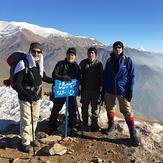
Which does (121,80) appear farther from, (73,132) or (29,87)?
(29,87)

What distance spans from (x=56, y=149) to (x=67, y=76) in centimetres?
231

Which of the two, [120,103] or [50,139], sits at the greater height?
[120,103]

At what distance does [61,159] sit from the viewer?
371 inches

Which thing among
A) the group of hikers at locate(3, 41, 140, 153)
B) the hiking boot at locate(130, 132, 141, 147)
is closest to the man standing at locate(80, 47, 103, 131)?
the group of hikers at locate(3, 41, 140, 153)

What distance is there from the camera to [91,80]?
10.9m

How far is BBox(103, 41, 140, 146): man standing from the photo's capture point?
10.1 m

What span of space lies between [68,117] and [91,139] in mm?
1326

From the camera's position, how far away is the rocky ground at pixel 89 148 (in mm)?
9438

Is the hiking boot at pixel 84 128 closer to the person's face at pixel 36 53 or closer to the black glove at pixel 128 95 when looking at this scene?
the black glove at pixel 128 95

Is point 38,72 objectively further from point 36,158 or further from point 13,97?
point 13,97

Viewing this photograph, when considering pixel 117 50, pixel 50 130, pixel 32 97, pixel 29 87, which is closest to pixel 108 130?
pixel 50 130

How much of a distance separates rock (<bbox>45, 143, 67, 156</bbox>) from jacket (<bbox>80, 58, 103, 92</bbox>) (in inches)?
83.2

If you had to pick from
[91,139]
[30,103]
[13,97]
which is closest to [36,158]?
[30,103]

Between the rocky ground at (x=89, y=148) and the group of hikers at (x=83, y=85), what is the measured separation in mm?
297
